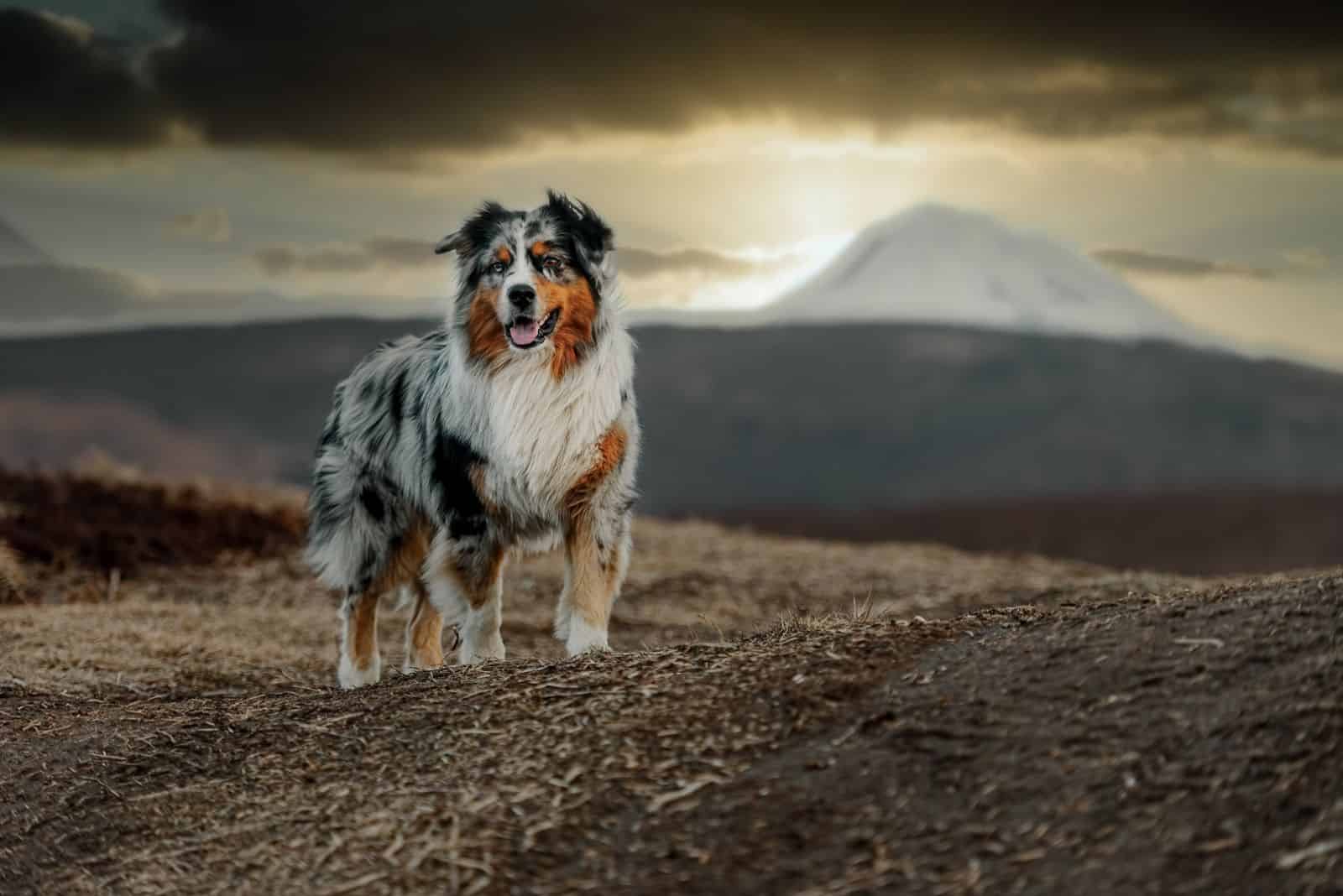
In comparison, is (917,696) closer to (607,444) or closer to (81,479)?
(607,444)

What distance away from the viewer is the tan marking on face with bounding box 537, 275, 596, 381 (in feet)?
26.6

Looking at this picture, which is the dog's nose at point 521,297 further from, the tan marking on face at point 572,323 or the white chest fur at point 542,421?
the white chest fur at point 542,421

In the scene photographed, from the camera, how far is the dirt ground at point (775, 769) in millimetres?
4812

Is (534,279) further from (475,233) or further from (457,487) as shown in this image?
(457,487)

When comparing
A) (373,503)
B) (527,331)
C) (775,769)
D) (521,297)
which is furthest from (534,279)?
(775,769)

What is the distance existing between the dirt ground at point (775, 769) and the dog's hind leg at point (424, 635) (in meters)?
1.40

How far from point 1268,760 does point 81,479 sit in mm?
18613

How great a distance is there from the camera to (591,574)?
794 centimetres

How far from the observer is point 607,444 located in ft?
26.7

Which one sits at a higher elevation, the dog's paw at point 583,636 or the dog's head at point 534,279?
the dog's head at point 534,279

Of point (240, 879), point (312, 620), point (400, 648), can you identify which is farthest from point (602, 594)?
point (312, 620)

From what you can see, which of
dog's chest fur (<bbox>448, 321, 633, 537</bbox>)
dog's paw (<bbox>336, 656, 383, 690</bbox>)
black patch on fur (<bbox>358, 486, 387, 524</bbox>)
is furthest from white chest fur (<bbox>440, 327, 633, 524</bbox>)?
dog's paw (<bbox>336, 656, 383, 690</bbox>)

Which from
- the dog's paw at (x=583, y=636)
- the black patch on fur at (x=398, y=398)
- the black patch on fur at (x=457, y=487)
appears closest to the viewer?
the dog's paw at (x=583, y=636)

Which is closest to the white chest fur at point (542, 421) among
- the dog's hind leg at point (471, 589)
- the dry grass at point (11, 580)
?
the dog's hind leg at point (471, 589)
